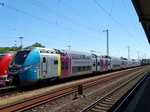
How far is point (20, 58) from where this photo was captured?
Result: 579 inches

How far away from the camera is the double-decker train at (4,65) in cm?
1480

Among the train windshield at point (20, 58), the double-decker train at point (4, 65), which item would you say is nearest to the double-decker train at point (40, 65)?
the train windshield at point (20, 58)

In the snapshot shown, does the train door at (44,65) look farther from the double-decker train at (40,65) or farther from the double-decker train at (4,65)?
the double-decker train at (4,65)

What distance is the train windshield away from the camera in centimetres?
1444

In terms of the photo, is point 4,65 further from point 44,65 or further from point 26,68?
point 44,65

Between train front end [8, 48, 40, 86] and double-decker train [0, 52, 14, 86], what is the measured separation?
2.81 ft

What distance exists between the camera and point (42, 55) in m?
15.0

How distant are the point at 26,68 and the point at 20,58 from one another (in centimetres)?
121

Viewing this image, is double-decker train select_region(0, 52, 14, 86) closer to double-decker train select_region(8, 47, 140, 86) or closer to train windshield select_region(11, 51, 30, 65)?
double-decker train select_region(8, 47, 140, 86)

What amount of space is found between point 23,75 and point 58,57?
14.3 ft

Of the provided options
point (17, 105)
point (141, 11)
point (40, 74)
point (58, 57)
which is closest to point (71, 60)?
point (58, 57)

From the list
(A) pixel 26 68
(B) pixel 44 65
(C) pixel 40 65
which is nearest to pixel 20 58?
(A) pixel 26 68

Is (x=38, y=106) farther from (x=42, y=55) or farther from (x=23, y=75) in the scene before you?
(x=42, y=55)

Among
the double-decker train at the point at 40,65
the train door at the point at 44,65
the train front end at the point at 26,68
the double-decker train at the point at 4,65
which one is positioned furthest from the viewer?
the train door at the point at 44,65
